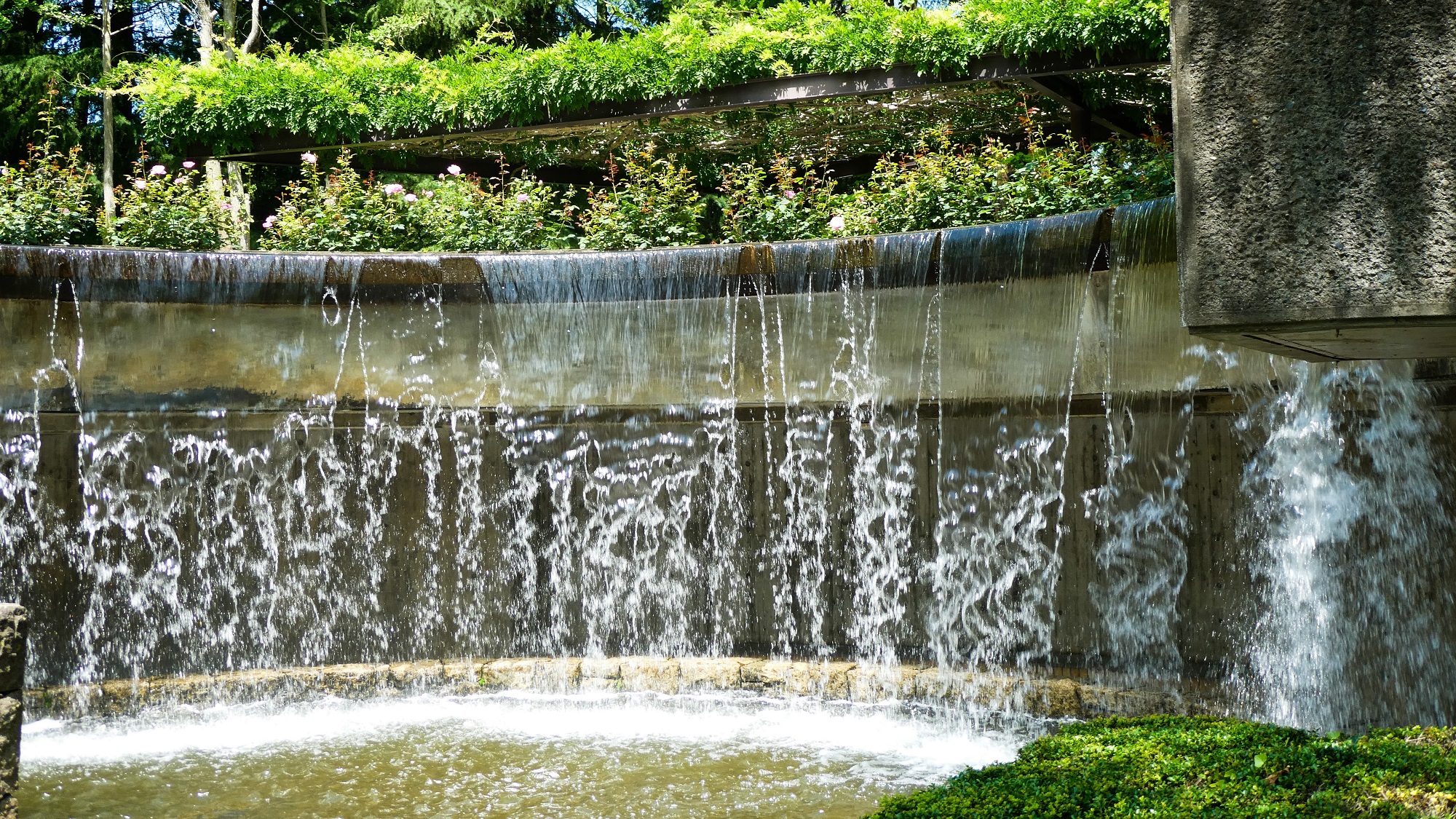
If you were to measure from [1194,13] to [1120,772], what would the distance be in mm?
2483

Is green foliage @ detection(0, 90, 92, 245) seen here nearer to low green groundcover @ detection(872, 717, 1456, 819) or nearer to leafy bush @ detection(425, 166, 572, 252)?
leafy bush @ detection(425, 166, 572, 252)

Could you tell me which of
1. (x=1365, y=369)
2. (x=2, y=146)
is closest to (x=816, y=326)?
(x=1365, y=369)

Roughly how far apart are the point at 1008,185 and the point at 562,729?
514 centimetres

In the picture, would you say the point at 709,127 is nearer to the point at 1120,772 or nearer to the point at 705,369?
the point at 705,369

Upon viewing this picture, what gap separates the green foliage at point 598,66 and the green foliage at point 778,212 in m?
0.86

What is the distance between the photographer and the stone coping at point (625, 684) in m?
8.05

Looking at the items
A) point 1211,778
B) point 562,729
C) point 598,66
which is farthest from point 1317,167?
point 598,66

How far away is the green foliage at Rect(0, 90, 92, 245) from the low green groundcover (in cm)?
862

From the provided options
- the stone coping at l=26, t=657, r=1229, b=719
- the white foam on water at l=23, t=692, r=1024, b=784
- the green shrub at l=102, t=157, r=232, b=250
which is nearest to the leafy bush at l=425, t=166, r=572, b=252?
the green shrub at l=102, t=157, r=232, b=250

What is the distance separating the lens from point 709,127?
35.0 ft

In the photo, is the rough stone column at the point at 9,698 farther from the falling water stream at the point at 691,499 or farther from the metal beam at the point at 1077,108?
the metal beam at the point at 1077,108

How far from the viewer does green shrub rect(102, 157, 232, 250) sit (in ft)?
31.3

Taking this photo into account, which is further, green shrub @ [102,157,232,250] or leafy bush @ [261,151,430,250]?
leafy bush @ [261,151,430,250]

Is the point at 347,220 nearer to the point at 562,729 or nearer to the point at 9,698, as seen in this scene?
the point at 562,729
